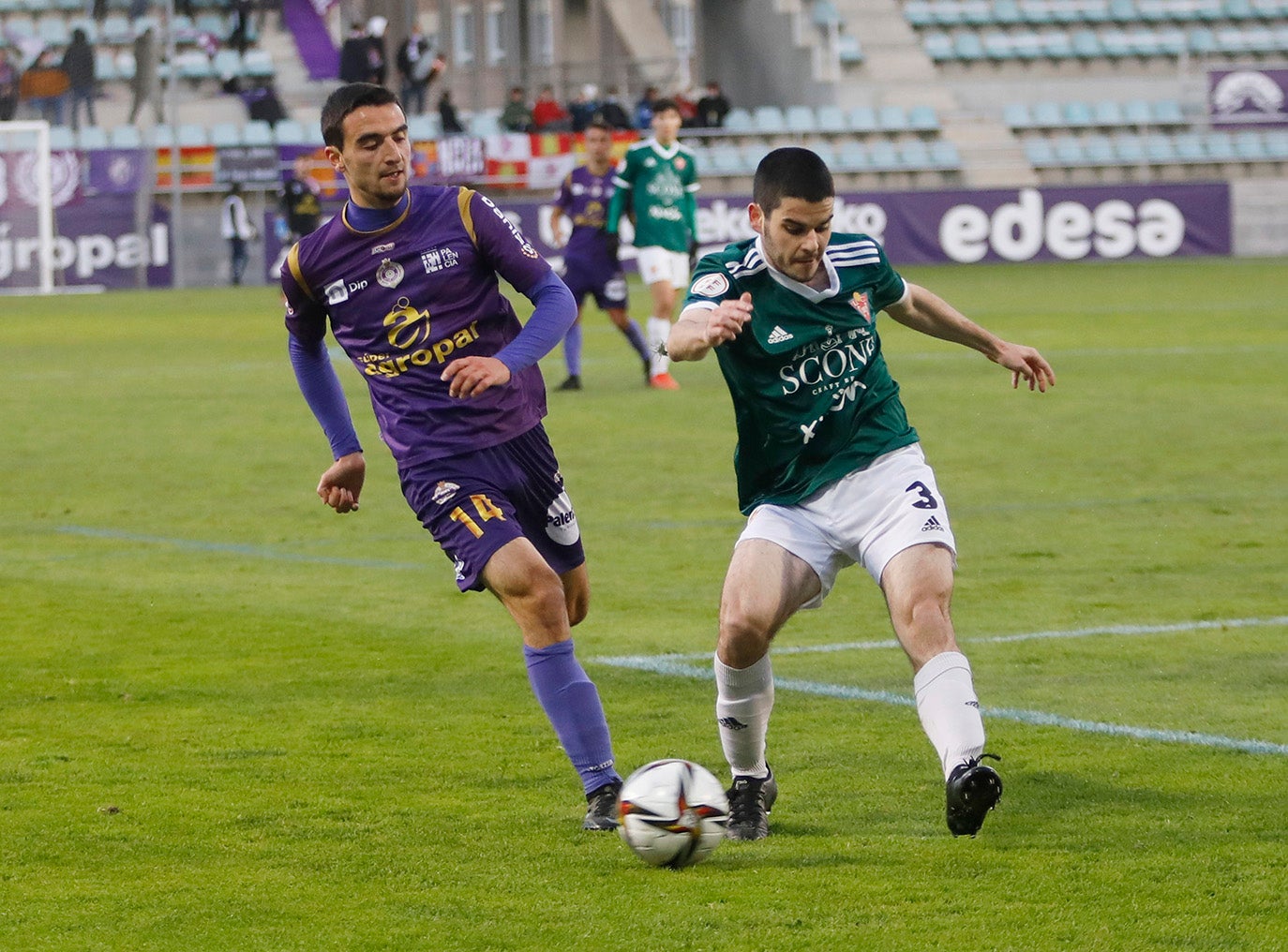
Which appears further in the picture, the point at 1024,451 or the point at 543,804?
the point at 1024,451

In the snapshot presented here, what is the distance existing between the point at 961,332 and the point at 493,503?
1.25m

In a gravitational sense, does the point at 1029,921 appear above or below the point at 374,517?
above

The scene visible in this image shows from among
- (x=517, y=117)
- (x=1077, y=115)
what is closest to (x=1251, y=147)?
(x=1077, y=115)

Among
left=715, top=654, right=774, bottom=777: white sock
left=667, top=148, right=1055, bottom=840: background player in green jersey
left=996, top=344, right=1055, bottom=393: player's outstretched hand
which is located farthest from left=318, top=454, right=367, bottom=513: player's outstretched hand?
left=996, top=344, right=1055, bottom=393: player's outstretched hand

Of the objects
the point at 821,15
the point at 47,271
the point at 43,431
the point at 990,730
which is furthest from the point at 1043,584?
the point at 821,15

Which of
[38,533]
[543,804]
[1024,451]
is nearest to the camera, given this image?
[543,804]

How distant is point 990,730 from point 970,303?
1894 cm

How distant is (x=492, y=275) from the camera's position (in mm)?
5188

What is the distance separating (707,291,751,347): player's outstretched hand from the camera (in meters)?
4.52

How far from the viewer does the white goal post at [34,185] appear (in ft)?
101

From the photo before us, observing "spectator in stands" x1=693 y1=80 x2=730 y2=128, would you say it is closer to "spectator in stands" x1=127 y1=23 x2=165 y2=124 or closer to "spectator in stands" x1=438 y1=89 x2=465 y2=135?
"spectator in stands" x1=438 y1=89 x2=465 y2=135

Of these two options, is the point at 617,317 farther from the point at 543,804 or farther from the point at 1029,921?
the point at 1029,921

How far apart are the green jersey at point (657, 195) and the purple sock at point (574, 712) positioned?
38.0 feet

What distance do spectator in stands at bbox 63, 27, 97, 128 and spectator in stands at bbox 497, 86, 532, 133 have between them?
23.7 feet
